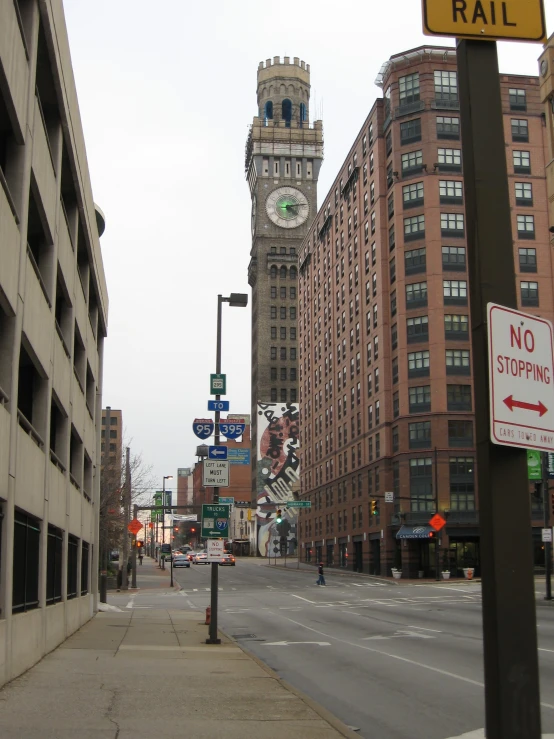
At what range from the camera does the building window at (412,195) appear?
73.4m

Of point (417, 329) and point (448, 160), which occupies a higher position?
point (448, 160)

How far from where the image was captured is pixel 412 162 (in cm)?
7438

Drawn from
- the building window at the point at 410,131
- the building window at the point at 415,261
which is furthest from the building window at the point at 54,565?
the building window at the point at 410,131

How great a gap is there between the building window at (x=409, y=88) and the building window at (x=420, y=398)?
83.3 ft

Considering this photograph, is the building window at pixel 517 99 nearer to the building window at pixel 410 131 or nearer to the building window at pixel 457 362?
the building window at pixel 410 131

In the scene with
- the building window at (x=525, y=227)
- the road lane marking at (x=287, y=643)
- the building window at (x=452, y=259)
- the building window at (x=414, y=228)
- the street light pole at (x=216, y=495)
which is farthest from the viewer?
the building window at (x=414, y=228)

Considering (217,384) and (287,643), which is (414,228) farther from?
(287,643)

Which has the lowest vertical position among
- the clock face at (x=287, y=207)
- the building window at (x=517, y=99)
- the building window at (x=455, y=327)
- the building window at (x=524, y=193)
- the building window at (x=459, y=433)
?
the building window at (x=459, y=433)

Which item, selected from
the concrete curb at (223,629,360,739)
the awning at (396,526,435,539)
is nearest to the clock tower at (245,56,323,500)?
the awning at (396,526,435,539)

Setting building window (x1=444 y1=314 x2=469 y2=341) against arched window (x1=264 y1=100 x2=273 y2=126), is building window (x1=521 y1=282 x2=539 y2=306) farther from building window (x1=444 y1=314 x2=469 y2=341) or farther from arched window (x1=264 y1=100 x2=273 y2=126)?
arched window (x1=264 y1=100 x2=273 y2=126)

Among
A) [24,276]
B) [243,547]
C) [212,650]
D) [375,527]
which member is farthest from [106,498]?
[243,547]

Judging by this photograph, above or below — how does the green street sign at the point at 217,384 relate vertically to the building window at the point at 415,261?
below

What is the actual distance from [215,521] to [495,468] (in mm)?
18664

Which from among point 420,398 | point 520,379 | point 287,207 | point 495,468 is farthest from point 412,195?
point 287,207
